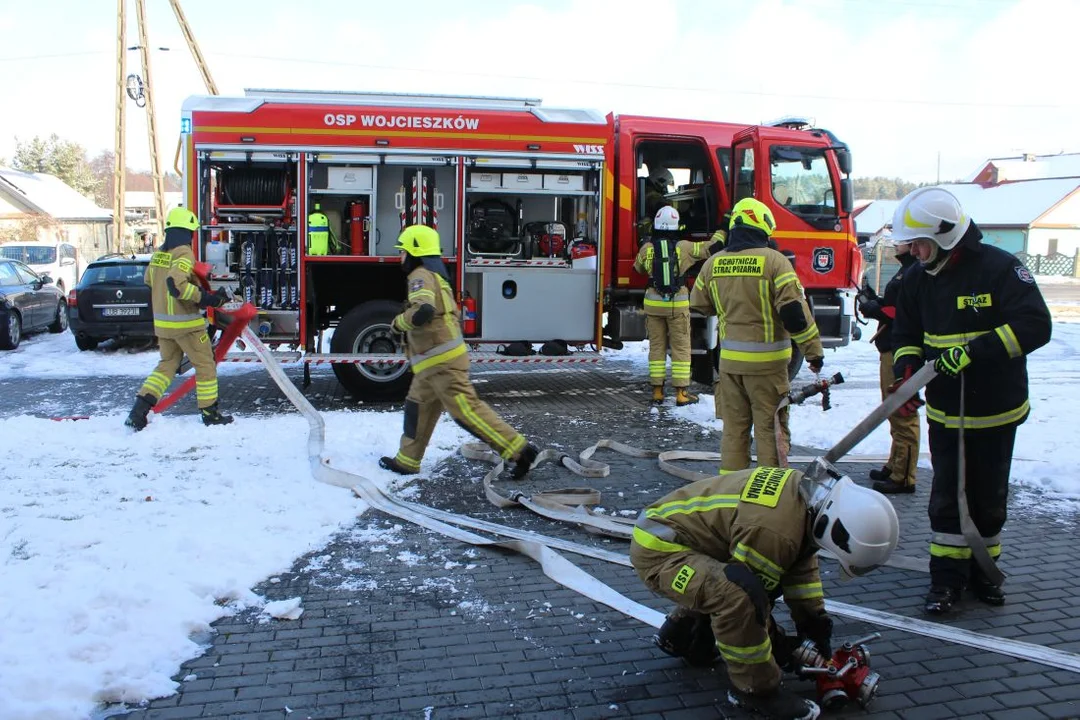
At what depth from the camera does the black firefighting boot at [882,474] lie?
21.0 feet

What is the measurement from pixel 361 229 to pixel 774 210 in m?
4.54

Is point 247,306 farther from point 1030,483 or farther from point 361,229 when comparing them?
point 1030,483

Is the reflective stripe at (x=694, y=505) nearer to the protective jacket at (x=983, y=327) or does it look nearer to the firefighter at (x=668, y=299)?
the protective jacket at (x=983, y=327)

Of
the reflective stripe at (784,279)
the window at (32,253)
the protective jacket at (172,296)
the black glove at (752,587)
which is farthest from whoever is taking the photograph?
the window at (32,253)

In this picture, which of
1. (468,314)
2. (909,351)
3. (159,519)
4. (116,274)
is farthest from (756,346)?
(116,274)

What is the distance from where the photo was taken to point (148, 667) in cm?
351

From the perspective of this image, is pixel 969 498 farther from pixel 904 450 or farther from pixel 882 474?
pixel 882 474

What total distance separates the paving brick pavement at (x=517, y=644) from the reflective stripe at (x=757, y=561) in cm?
60

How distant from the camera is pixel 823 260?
10.0 metres

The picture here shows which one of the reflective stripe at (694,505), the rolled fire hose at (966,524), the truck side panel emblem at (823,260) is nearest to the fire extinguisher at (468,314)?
the truck side panel emblem at (823,260)

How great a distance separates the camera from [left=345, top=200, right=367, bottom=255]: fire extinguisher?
30.5 ft

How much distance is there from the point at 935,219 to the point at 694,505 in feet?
6.23

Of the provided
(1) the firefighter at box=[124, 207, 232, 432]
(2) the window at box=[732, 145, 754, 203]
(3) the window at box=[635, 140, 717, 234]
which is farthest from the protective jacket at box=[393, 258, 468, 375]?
(2) the window at box=[732, 145, 754, 203]

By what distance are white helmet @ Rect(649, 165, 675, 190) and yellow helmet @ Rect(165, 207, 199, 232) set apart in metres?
5.01
